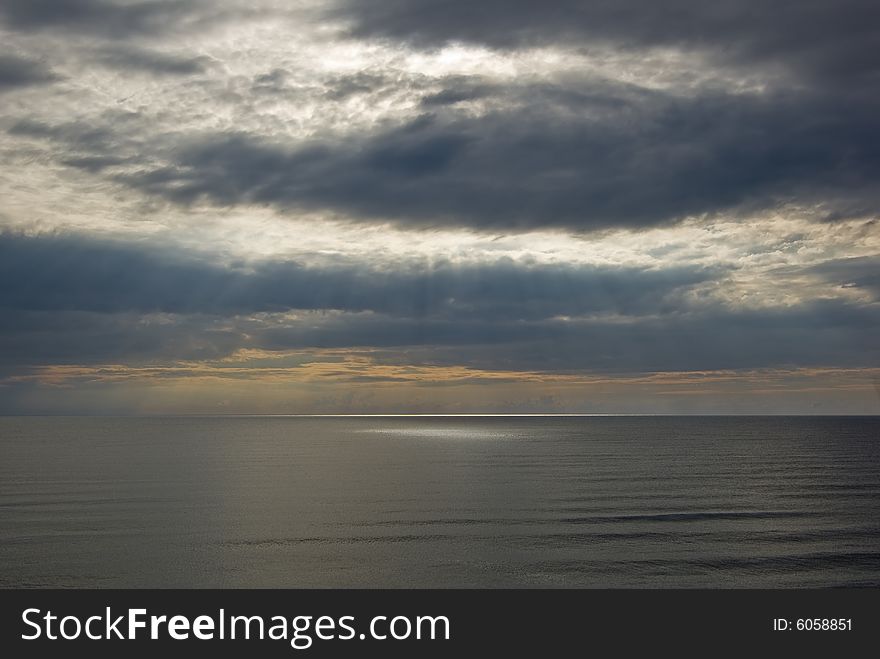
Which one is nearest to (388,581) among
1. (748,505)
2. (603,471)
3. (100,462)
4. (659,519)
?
(659,519)

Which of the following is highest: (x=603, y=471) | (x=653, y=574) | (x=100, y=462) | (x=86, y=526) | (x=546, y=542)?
(x=100, y=462)

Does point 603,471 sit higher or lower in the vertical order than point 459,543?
higher

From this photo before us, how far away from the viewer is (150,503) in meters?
67.1

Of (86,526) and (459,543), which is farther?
(86,526)
